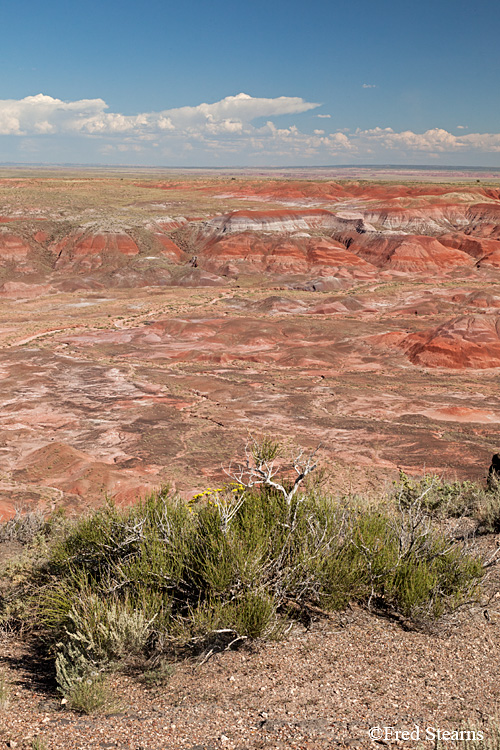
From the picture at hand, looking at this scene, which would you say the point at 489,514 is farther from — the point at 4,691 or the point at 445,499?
the point at 4,691

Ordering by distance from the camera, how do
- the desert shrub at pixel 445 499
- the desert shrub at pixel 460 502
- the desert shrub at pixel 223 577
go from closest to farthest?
1. the desert shrub at pixel 223 577
2. the desert shrub at pixel 460 502
3. the desert shrub at pixel 445 499

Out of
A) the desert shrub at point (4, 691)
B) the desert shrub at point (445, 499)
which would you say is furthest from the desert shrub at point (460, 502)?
the desert shrub at point (4, 691)

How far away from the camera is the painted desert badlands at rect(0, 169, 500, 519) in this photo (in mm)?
25125

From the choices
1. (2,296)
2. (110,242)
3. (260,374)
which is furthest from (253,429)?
(110,242)

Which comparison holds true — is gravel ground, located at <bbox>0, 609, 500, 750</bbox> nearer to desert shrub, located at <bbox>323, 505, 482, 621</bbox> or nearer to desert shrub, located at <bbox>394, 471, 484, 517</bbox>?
desert shrub, located at <bbox>323, 505, 482, 621</bbox>

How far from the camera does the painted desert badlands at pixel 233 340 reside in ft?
82.4

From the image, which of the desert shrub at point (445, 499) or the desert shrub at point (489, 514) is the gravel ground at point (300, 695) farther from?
→ the desert shrub at point (445, 499)

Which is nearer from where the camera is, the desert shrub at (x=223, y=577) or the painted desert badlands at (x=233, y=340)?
the desert shrub at (x=223, y=577)

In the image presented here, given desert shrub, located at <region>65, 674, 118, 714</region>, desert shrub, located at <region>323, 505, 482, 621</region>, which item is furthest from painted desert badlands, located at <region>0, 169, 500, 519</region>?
desert shrub, located at <region>65, 674, 118, 714</region>

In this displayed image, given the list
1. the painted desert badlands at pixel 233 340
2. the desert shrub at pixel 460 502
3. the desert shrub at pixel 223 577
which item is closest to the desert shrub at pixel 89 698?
the desert shrub at pixel 223 577

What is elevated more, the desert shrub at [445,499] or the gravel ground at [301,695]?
the gravel ground at [301,695]

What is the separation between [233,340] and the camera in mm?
47156

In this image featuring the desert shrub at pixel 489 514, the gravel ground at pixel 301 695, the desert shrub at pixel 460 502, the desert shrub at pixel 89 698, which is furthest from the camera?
the desert shrub at pixel 460 502

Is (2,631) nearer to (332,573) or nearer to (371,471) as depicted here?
(332,573)
